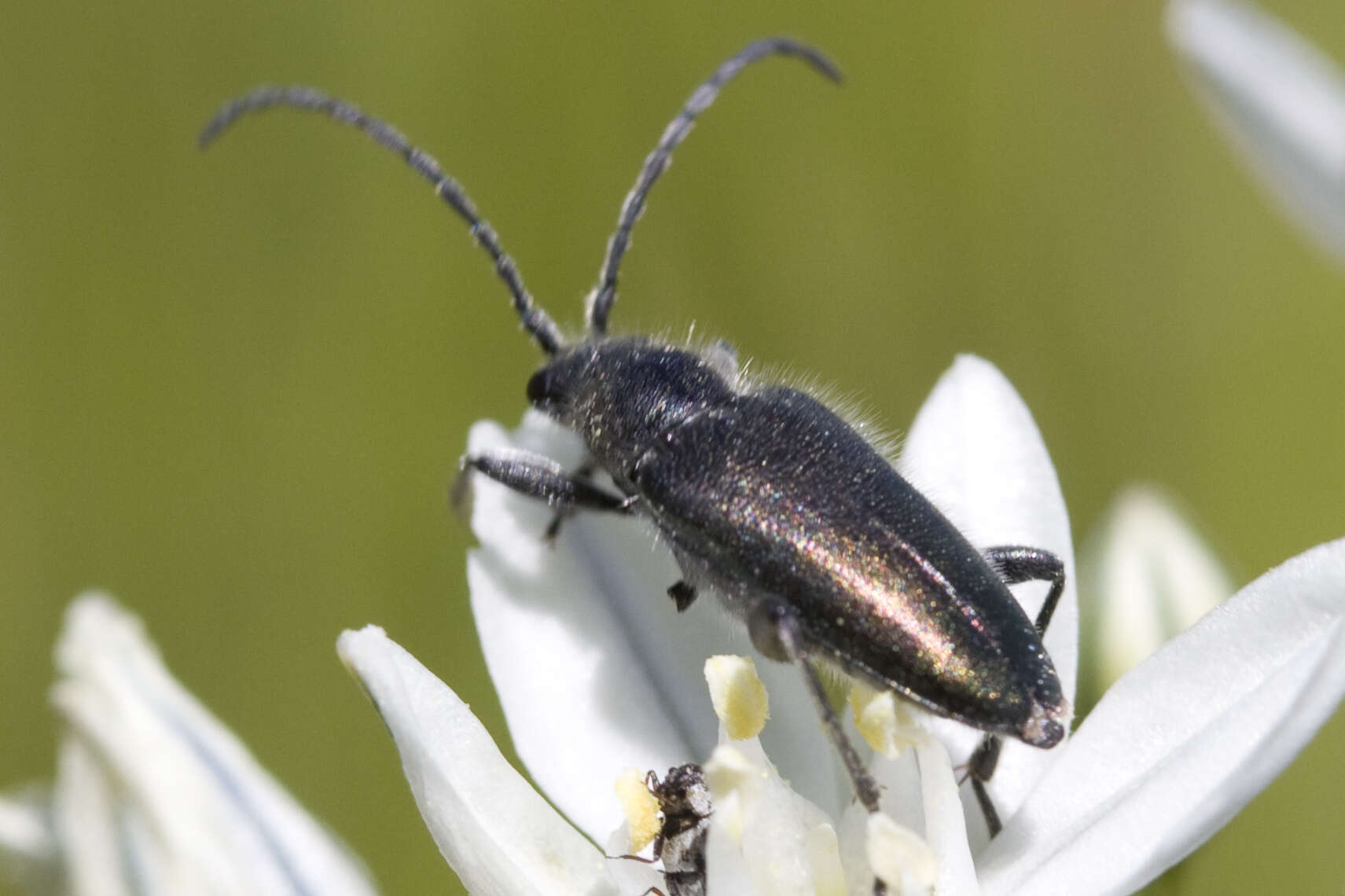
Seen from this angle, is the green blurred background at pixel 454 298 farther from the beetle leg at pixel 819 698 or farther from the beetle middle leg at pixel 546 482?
the beetle leg at pixel 819 698

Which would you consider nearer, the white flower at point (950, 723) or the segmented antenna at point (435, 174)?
the white flower at point (950, 723)

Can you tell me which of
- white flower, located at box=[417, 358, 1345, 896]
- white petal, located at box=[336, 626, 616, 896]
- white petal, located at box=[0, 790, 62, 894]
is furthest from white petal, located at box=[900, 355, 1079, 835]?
white petal, located at box=[0, 790, 62, 894]

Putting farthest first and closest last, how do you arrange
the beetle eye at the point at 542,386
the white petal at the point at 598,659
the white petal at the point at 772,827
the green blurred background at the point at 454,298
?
the green blurred background at the point at 454,298, the beetle eye at the point at 542,386, the white petal at the point at 598,659, the white petal at the point at 772,827

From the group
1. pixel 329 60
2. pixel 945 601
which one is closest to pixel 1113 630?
pixel 945 601

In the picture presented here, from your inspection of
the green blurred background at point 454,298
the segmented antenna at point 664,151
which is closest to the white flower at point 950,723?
the segmented antenna at point 664,151

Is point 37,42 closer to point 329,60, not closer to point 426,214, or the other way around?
point 329,60

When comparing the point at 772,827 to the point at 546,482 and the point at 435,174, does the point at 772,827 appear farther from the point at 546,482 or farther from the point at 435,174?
the point at 435,174

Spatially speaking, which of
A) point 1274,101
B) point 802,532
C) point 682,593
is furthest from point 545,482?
point 1274,101
